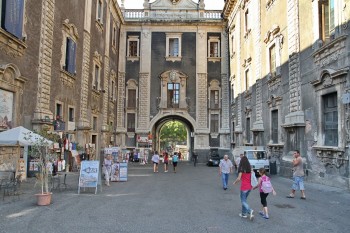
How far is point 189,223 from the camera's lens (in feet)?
25.3

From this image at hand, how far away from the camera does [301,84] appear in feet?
55.1

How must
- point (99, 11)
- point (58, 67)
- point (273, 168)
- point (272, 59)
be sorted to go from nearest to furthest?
point (58, 67) → point (273, 168) → point (272, 59) → point (99, 11)

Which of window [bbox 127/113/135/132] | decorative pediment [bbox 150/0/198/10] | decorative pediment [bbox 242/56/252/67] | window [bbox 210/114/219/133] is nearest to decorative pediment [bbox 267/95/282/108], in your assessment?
decorative pediment [bbox 242/56/252/67]

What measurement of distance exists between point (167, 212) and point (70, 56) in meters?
14.3

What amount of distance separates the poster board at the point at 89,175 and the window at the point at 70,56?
9056mm

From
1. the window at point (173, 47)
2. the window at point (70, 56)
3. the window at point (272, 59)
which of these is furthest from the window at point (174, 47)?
the window at point (70, 56)

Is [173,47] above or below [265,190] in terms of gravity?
above

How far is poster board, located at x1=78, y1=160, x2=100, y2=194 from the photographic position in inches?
487

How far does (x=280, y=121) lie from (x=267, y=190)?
38.9 feet

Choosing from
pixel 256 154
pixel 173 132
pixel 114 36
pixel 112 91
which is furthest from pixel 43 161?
pixel 173 132

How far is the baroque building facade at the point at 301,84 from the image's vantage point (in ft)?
42.9

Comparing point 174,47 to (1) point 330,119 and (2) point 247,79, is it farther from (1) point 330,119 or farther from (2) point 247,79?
(1) point 330,119

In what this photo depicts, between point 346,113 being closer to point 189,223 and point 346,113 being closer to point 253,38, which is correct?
point 189,223

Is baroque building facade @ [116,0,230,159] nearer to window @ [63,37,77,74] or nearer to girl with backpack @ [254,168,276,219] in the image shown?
window @ [63,37,77,74]
